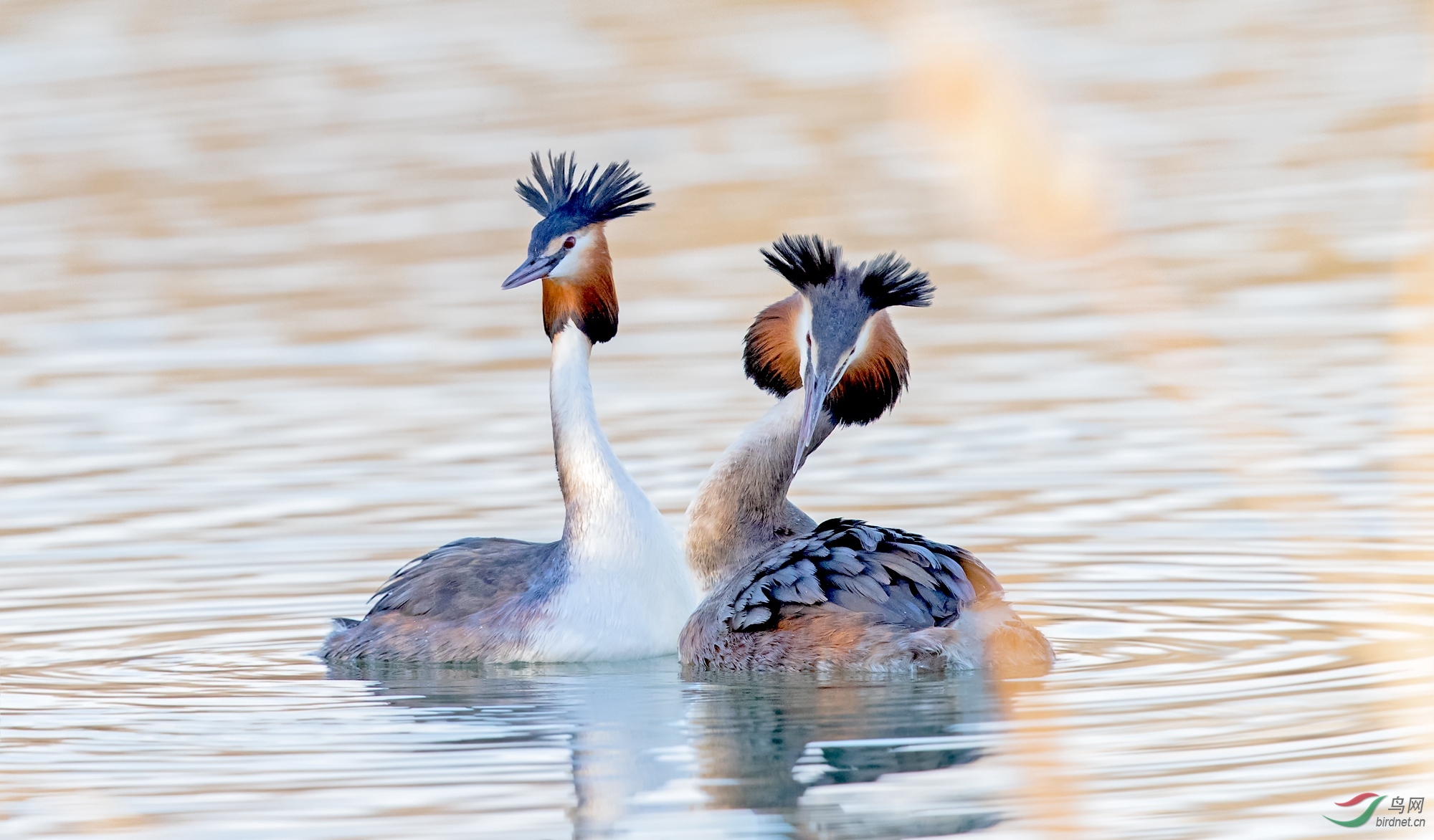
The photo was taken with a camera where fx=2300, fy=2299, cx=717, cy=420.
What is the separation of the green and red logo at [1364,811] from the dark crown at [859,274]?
3.46m

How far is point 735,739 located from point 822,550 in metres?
1.22

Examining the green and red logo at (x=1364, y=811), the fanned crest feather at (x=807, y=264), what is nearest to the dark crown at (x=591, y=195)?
the fanned crest feather at (x=807, y=264)

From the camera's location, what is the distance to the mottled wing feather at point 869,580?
763 centimetres

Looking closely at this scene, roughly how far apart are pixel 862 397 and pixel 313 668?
7.63 feet

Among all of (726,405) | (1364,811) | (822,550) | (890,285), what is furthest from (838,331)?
(726,405)

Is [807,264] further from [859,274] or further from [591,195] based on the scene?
[591,195]

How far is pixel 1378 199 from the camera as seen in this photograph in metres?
16.8

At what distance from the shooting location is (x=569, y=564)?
27.9 ft

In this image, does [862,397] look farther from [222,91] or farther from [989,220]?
[222,91]

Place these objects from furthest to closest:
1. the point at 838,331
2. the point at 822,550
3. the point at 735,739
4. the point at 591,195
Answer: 1. the point at 591,195
2. the point at 838,331
3. the point at 822,550
4. the point at 735,739

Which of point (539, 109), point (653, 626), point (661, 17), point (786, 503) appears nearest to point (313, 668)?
point (653, 626)

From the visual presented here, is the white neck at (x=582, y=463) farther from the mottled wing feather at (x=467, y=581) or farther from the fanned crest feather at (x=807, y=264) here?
the fanned crest feather at (x=807, y=264)

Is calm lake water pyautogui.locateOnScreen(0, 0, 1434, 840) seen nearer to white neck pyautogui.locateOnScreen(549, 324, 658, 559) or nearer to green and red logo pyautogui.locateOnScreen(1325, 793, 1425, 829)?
green and red logo pyautogui.locateOnScreen(1325, 793, 1425, 829)

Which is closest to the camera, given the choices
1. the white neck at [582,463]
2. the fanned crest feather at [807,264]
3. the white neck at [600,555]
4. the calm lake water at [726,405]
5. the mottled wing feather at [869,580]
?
the calm lake water at [726,405]
